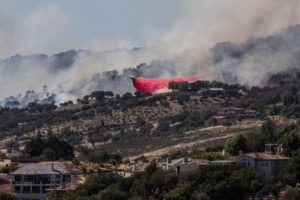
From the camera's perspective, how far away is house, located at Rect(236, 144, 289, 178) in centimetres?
13375

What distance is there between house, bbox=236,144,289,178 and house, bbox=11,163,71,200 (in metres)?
24.1

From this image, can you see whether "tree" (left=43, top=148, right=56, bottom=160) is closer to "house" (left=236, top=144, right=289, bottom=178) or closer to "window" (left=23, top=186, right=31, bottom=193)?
"window" (left=23, top=186, right=31, bottom=193)

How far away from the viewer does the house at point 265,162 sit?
134 m

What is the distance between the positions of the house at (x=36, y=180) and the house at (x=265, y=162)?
79.2ft

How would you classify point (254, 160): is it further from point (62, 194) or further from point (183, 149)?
point (183, 149)

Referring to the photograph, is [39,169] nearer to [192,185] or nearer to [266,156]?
[192,185]

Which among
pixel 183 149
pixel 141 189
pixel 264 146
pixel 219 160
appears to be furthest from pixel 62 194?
pixel 183 149

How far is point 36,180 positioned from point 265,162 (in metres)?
31.2

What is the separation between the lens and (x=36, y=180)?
14688 cm

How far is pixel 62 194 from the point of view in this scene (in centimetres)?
13188

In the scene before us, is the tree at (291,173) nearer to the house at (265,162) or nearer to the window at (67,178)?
the house at (265,162)

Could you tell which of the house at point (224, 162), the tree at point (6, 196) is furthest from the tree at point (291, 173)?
the tree at point (6, 196)

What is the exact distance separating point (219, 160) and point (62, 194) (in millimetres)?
21287

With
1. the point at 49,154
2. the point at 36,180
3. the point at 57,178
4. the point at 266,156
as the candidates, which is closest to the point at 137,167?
the point at 57,178
